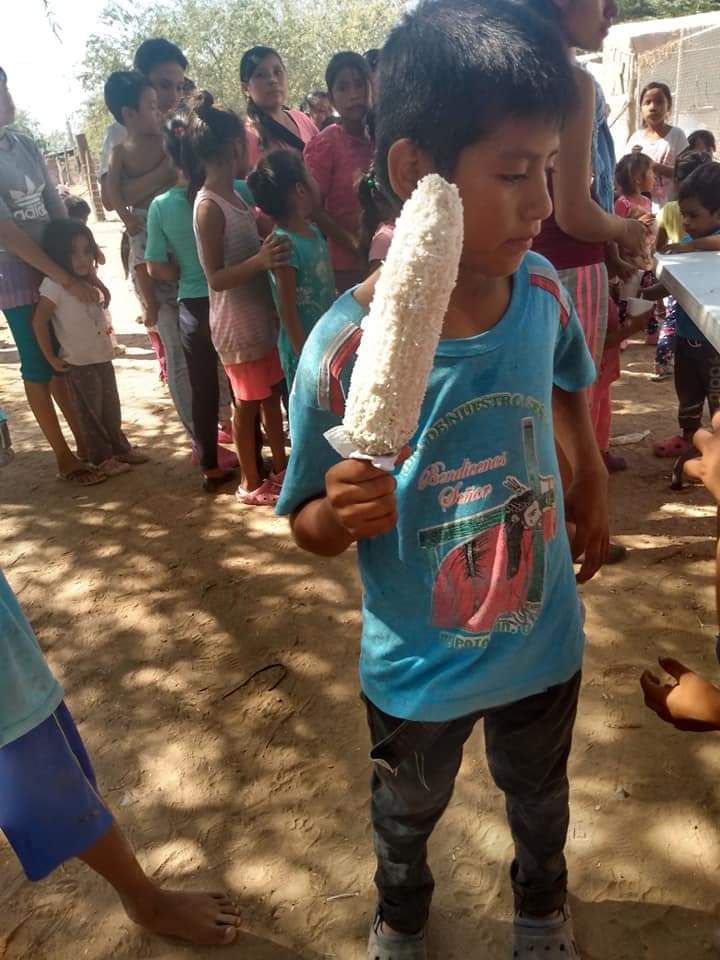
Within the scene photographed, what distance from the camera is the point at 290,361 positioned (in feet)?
12.2

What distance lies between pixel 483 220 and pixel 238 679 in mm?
2165

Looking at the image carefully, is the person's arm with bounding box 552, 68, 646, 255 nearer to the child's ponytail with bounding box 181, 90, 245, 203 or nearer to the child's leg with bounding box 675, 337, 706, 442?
the child's leg with bounding box 675, 337, 706, 442

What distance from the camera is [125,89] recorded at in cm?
429

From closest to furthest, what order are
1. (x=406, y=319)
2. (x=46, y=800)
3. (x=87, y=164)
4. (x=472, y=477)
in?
(x=406, y=319) → (x=472, y=477) → (x=46, y=800) → (x=87, y=164)

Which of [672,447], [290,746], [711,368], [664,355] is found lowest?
[290,746]

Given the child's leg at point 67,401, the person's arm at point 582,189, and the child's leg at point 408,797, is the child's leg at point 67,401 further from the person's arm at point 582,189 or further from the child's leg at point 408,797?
the child's leg at point 408,797

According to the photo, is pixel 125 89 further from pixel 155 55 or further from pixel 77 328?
pixel 77 328

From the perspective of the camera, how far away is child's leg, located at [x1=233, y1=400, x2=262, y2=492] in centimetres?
405

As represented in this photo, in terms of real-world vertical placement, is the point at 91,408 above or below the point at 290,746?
above

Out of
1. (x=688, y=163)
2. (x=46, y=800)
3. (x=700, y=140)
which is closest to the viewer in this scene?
(x=46, y=800)

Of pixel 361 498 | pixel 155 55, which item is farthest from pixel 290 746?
pixel 155 55

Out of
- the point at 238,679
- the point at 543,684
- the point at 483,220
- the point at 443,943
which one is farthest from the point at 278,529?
the point at 483,220

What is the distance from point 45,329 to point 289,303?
1.79 m

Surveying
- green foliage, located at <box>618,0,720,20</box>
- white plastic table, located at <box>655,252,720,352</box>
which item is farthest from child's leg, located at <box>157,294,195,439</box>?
green foliage, located at <box>618,0,720,20</box>
